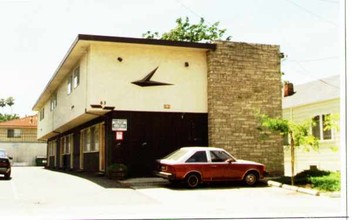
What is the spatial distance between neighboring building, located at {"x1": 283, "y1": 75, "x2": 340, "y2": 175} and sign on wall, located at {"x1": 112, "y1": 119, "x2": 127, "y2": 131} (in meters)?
9.28

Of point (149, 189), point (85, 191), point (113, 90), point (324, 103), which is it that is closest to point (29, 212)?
point (85, 191)

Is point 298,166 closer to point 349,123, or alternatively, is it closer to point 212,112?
point 212,112

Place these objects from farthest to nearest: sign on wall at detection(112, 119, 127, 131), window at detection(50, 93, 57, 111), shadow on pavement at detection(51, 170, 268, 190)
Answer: window at detection(50, 93, 57, 111) < sign on wall at detection(112, 119, 127, 131) < shadow on pavement at detection(51, 170, 268, 190)

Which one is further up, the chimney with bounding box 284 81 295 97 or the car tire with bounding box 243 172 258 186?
the chimney with bounding box 284 81 295 97

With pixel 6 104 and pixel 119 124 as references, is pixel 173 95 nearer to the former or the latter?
pixel 119 124

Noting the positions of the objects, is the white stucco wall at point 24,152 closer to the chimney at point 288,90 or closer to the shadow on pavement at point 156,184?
the chimney at point 288,90

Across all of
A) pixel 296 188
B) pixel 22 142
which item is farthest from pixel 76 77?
pixel 22 142

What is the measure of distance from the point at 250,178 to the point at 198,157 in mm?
2298

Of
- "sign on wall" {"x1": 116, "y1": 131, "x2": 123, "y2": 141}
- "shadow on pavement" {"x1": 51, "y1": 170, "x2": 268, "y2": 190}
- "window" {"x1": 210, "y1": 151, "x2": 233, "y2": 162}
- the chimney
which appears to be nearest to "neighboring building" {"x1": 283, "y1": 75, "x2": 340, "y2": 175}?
the chimney

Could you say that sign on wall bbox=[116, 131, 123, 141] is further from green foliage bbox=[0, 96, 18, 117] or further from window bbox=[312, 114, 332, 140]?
green foliage bbox=[0, 96, 18, 117]

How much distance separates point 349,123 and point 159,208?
19.3 ft

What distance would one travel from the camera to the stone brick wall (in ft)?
68.9

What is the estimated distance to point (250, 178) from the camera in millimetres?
17078

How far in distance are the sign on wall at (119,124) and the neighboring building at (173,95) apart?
0.04m
